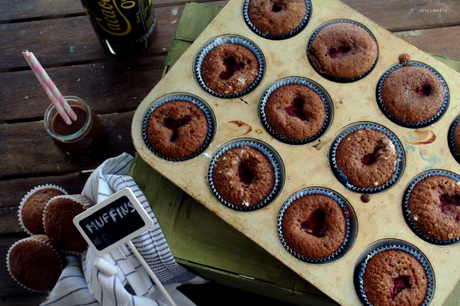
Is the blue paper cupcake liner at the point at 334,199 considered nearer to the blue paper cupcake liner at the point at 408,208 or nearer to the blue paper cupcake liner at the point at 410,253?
the blue paper cupcake liner at the point at 410,253

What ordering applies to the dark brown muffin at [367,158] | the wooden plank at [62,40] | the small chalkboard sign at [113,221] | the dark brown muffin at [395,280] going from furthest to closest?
the wooden plank at [62,40] → the dark brown muffin at [367,158] → the dark brown muffin at [395,280] → the small chalkboard sign at [113,221]

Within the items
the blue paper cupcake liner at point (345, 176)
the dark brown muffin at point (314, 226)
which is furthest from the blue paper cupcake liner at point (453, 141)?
the dark brown muffin at point (314, 226)

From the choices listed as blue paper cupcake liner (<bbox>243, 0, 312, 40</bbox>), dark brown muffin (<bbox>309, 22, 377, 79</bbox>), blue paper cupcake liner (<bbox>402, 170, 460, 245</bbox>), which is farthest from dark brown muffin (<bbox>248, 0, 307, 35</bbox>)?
blue paper cupcake liner (<bbox>402, 170, 460, 245</bbox>)

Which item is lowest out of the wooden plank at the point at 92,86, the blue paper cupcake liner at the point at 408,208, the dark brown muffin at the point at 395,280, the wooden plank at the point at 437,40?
the wooden plank at the point at 92,86

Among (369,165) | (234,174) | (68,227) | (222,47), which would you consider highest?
(222,47)

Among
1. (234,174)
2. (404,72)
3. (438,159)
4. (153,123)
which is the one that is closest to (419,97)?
(404,72)

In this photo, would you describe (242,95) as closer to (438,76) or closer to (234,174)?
(234,174)
